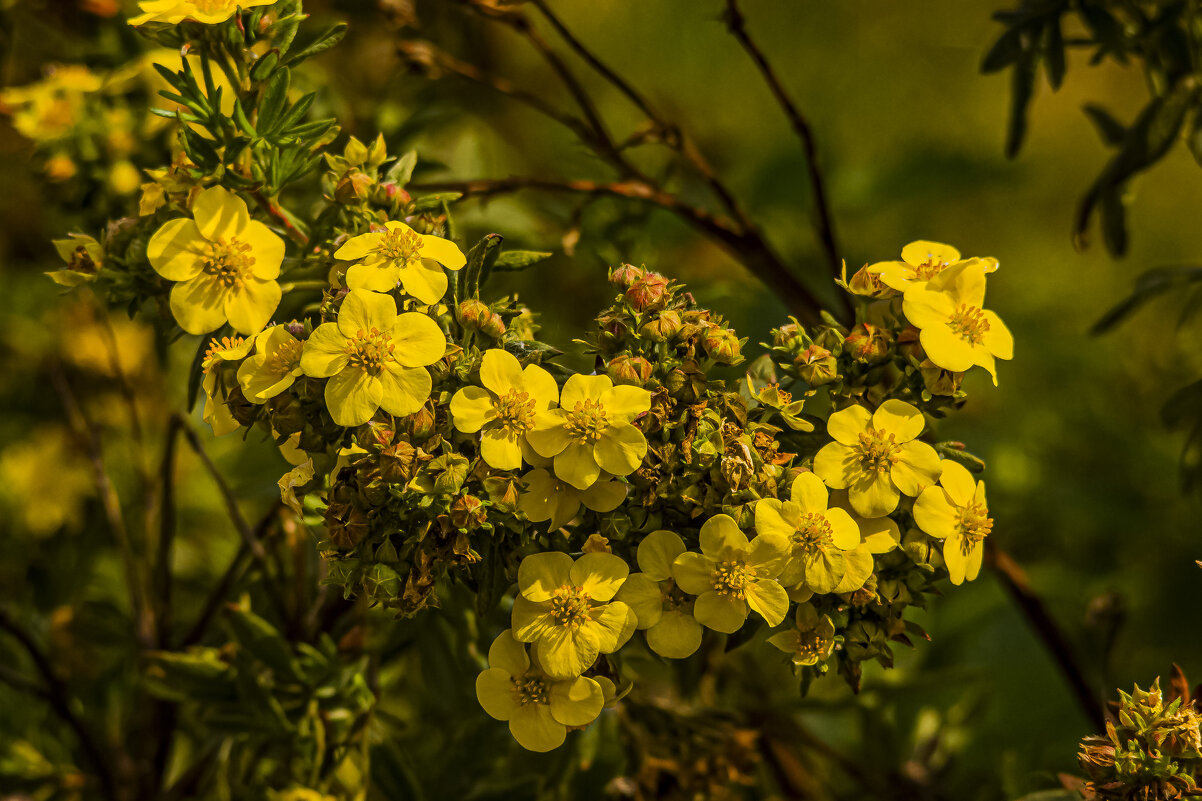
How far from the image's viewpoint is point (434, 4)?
177 centimetres

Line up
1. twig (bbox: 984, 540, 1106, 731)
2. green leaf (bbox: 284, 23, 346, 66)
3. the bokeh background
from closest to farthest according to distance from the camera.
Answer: green leaf (bbox: 284, 23, 346, 66)
twig (bbox: 984, 540, 1106, 731)
the bokeh background

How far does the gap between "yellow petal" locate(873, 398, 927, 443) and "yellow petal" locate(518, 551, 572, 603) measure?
239 mm

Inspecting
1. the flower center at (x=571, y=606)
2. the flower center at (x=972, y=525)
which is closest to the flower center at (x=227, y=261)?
the flower center at (x=571, y=606)

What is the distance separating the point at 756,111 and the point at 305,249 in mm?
1983

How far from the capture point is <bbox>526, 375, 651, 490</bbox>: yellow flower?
61cm

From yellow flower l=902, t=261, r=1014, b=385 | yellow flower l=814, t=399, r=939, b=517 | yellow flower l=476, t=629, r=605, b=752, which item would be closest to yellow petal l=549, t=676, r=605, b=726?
yellow flower l=476, t=629, r=605, b=752

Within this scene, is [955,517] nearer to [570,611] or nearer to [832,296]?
[570,611]

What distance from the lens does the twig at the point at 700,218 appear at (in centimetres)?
105

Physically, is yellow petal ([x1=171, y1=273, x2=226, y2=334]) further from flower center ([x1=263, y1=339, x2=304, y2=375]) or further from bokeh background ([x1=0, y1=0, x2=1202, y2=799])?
bokeh background ([x1=0, y1=0, x2=1202, y2=799])

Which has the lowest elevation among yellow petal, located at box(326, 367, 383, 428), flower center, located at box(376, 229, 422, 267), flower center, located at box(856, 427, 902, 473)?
yellow petal, located at box(326, 367, 383, 428)

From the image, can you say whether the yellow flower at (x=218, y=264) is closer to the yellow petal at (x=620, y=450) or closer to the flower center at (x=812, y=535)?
the yellow petal at (x=620, y=450)

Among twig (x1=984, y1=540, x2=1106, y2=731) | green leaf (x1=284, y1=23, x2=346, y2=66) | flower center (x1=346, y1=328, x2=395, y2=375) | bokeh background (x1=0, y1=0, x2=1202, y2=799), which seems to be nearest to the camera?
flower center (x1=346, y1=328, x2=395, y2=375)

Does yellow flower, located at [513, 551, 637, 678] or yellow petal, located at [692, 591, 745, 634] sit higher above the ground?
yellow petal, located at [692, 591, 745, 634]

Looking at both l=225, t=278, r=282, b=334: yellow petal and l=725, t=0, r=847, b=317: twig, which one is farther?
l=725, t=0, r=847, b=317: twig
